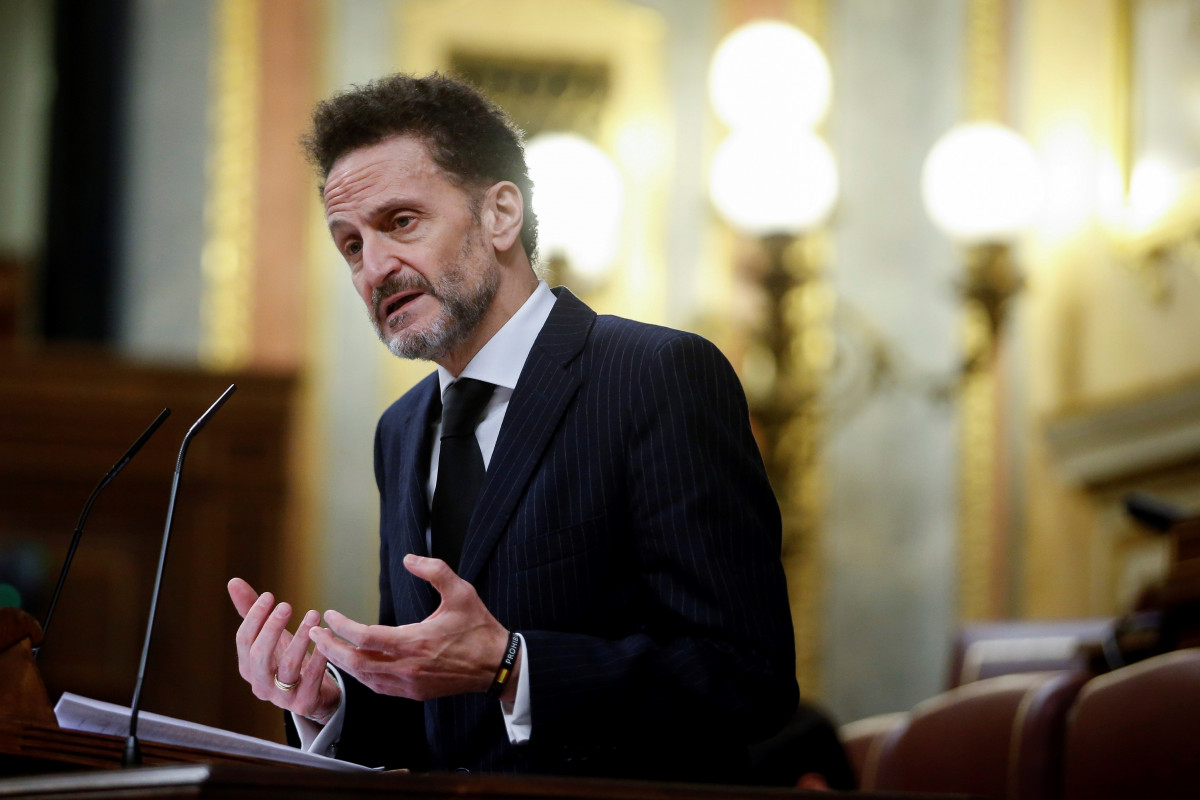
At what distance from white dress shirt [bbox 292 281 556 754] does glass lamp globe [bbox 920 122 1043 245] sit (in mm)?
2886

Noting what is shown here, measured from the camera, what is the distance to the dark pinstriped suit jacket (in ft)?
4.75

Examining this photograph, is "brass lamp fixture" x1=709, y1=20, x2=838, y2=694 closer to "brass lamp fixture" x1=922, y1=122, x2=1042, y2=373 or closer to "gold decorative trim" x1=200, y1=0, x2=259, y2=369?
"brass lamp fixture" x1=922, y1=122, x2=1042, y2=373

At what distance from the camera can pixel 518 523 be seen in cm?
159

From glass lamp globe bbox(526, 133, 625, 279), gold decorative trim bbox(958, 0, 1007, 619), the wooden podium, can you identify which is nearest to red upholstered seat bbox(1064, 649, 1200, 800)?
the wooden podium

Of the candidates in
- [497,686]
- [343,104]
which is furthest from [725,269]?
[497,686]

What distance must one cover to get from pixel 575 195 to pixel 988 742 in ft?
7.13

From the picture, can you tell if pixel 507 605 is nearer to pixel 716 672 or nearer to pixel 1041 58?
pixel 716 672

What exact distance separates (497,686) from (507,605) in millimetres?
202

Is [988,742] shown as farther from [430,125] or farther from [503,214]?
[430,125]

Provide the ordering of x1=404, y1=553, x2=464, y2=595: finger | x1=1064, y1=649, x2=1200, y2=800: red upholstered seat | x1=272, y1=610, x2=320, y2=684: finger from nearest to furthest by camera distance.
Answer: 1. x1=404, y1=553, x2=464, y2=595: finger
2. x1=272, y1=610, x2=320, y2=684: finger
3. x1=1064, y1=649, x2=1200, y2=800: red upholstered seat

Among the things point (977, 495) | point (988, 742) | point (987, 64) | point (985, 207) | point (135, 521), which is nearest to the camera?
point (988, 742)

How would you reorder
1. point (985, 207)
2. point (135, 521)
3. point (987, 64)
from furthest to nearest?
point (987, 64) → point (135, 521) → point (985, 207)

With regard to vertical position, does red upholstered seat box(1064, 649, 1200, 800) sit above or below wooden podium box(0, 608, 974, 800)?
below

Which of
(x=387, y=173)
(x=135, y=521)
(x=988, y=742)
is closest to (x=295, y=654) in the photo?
(x=387, y=173)
